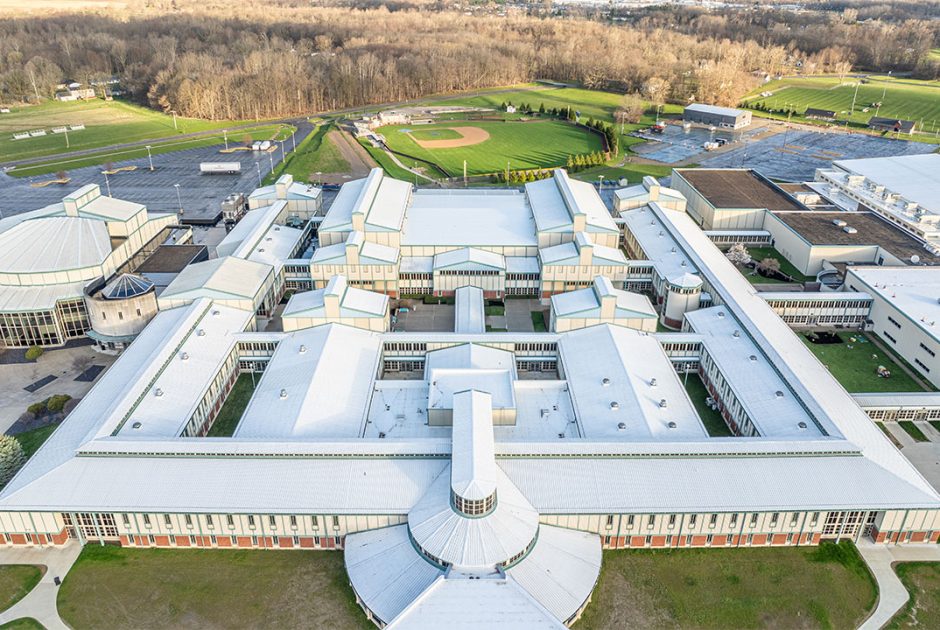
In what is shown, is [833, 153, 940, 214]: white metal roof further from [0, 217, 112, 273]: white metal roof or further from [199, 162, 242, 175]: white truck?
[199, 162, 242, 175]: white truck

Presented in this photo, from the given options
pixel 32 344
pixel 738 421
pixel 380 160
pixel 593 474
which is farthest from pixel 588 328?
pixel 380 160

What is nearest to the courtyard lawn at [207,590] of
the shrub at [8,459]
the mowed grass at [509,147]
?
the shrub at [8,459]

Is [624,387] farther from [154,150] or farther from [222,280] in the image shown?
[154,150]

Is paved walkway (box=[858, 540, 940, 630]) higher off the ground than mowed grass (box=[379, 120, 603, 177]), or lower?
lower

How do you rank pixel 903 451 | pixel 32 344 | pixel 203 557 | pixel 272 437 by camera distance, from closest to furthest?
pixel 203 557 < pixel 272 437 < pixel 903 451 < pixel 32 344

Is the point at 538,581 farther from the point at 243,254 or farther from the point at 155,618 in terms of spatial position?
the point at 243,254

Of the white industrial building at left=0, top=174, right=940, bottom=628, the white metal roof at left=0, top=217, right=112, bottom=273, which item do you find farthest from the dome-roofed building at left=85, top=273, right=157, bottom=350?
the white metal roof at left=0, top=217, right=112, bottom=273

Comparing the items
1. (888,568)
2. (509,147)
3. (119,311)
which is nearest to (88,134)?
(509,147)
